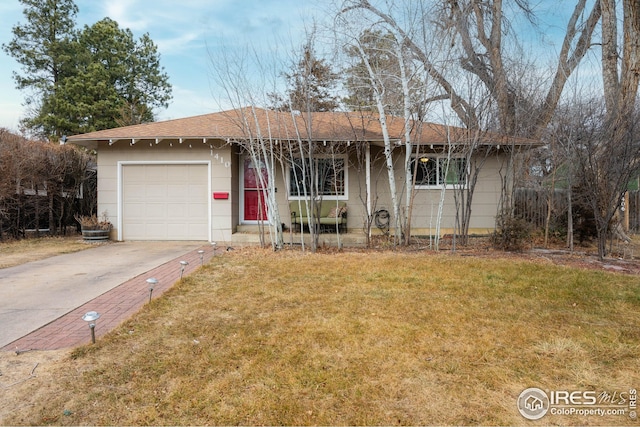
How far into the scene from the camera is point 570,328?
11.8 feet

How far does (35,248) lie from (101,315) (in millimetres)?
6071

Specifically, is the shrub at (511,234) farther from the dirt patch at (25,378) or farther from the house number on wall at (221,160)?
the dirt patch at (25,378)

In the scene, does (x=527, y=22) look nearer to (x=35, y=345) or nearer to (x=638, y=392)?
(x=638, y=392)

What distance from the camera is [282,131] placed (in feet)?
31.3

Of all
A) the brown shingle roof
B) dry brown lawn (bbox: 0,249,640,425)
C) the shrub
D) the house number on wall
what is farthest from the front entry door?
the shrub

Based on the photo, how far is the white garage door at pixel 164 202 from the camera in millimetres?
9594

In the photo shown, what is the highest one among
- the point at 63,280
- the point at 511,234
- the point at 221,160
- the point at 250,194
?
the point at 221,160

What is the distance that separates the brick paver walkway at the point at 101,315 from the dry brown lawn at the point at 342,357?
0.20m

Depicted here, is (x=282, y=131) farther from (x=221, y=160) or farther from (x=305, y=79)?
(x=305, y=79)

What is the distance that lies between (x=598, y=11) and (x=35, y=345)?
54.2 ft

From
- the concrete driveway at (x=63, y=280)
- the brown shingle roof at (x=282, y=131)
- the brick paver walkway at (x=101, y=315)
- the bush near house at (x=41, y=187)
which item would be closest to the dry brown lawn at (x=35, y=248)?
the concrete driveway at (x=63, y=280)

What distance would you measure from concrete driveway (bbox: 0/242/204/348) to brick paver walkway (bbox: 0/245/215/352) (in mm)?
124

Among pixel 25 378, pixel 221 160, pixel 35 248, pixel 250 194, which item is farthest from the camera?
pixel 250 194

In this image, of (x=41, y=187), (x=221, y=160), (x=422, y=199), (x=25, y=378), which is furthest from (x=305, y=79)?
(x=41, y=187)
